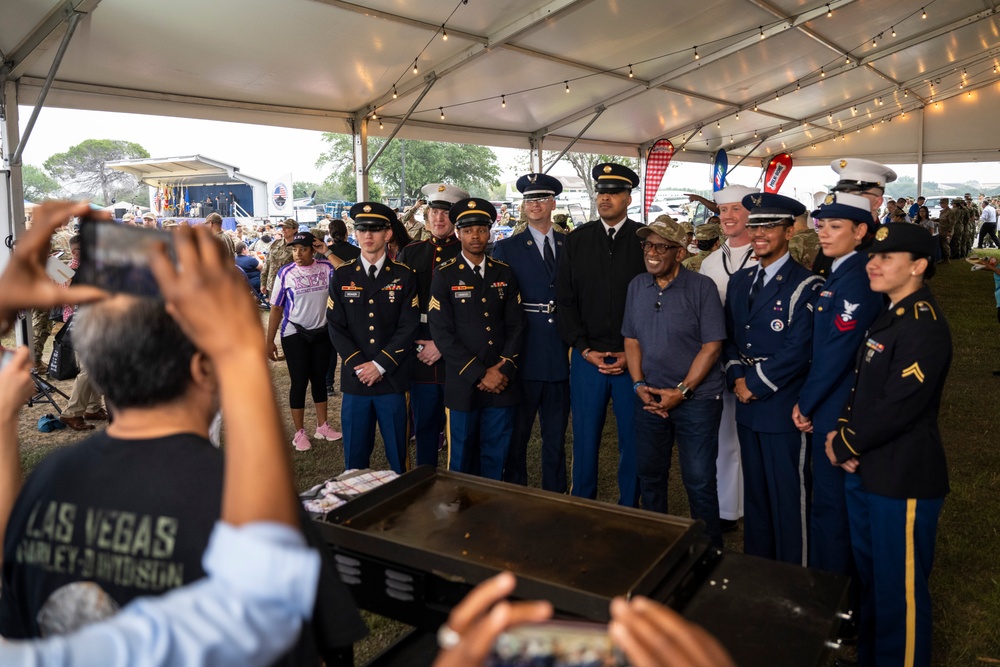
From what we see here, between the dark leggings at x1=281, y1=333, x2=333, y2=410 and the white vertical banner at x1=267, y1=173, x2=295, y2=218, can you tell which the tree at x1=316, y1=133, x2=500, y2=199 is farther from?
the dark leggings at x1=281, y1=333, x2=333, y2=410

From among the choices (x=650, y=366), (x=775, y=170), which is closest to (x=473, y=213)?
(x=650, y=366)

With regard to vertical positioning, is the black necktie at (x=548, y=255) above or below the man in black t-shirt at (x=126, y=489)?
above

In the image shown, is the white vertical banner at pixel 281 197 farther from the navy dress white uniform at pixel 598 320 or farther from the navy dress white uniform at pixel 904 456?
the navy dress white uniform at pixel 904 456

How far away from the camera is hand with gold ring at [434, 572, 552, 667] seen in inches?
25.4

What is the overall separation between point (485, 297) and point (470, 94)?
7680 mm

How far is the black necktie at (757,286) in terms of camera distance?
3.43 meters

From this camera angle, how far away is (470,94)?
11016 mm

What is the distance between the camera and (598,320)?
4102 mm

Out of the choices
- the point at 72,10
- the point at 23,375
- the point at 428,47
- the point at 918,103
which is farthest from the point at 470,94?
the point at 918,103

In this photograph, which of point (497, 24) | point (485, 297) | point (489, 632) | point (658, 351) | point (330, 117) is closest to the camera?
point (489, 632)

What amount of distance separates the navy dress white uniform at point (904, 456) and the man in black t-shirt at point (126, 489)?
2.23m

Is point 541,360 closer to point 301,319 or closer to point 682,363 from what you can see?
point 682,363

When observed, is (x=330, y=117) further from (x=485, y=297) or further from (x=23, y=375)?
(x=23, y=375)

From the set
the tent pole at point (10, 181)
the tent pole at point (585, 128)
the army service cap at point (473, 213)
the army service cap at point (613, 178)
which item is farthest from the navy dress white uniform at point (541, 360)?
the tent pole at point (585, 128)
